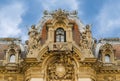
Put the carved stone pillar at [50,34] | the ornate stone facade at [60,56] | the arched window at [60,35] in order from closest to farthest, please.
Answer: the ornate stone facade at [60,56]
the carved stone pillar at [50,34]
the arched window at [60,35]

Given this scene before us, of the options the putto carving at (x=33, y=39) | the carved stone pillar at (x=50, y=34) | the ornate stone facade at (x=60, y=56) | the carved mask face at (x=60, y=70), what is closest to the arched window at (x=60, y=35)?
the ornate stone facade at (x=60, y=56)

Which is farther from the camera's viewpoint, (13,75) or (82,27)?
(82,27)

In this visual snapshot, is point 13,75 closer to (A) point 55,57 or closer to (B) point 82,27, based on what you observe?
(A) point 55,57

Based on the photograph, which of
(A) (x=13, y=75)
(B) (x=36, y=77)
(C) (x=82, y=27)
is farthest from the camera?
(C) (x=82, y=27)

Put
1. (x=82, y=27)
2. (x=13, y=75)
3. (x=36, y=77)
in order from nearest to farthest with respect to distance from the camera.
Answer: (x=36, y=77), (x=13, y=75), (x=82, y=27)

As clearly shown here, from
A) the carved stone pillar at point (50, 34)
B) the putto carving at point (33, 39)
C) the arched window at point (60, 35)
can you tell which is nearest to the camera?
the putto carving at point (33, 39)

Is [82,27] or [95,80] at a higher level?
[82,27]

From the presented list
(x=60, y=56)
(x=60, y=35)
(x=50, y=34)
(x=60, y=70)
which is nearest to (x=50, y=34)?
(x=50, y=34)

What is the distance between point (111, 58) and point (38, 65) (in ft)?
30.5

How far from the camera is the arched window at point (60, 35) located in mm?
44969

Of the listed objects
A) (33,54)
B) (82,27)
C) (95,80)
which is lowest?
(95,80)

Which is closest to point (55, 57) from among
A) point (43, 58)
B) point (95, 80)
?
point (43, 58)

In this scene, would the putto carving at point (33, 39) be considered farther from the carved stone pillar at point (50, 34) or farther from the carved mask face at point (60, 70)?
the carved mask face at point (60, 70)

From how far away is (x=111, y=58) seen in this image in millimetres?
46469
